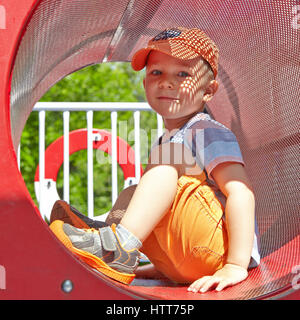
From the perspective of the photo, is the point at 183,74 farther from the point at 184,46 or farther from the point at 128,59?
the point at 128,59

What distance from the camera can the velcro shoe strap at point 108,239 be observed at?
105 cm

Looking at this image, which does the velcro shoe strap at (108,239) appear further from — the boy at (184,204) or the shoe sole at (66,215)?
the shoe sole at (66,215)

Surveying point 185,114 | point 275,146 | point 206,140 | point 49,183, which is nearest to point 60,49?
point 185,114

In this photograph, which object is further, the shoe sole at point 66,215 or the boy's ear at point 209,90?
the boy's ear at point 209,90

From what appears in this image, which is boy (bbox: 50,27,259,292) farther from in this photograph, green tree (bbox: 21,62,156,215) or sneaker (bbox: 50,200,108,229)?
green tree (bbox: 21,62,156,215)

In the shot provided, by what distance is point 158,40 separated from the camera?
138 centimetres

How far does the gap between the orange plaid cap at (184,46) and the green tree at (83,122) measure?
246cm

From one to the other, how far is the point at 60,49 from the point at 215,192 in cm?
67

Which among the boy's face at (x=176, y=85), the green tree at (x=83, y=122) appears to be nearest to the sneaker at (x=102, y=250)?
the boy's face at (x=176, y=85)

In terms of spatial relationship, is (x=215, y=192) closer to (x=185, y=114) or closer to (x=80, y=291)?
(x=185, y=114)

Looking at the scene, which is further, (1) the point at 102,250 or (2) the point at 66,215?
(2) the point at 66,215

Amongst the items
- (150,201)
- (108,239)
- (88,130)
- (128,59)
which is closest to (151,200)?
(150,201)

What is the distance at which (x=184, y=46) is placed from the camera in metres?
1.32

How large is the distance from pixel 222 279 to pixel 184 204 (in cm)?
19
